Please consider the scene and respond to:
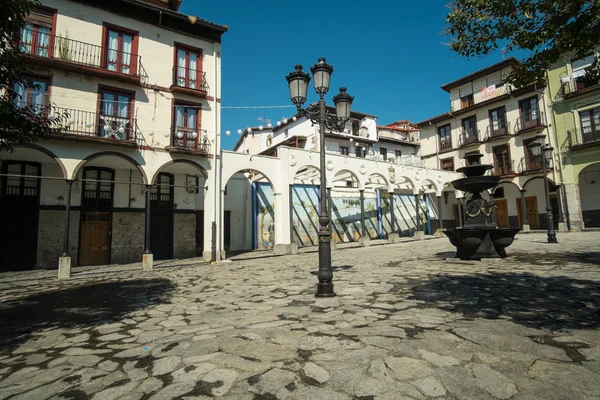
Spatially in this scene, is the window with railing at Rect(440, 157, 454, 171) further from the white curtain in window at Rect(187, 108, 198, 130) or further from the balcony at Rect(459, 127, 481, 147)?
the white curtain in window at Rect(187, 108, 198, 130)

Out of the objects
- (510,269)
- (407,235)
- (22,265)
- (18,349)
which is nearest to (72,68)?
(22,265)

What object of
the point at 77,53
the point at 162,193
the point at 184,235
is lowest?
the point at 184,235

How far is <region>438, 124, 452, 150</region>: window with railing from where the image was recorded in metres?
29.9

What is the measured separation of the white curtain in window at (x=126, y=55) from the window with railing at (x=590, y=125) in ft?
92.2

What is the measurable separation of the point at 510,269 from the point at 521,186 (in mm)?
20852

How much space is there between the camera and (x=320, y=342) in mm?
3324

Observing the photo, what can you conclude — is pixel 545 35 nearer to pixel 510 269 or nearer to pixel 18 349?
pixel 510 269

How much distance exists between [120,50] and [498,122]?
2797cm

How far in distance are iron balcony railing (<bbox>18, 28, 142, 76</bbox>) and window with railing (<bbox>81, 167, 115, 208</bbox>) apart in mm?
4555

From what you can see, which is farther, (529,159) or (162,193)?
(529,159)

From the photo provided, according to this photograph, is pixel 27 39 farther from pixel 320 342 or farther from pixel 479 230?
pixel 479 230

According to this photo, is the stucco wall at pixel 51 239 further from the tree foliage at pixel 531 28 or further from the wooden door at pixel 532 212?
the wooden door at pixel 532 212

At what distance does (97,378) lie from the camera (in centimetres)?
273

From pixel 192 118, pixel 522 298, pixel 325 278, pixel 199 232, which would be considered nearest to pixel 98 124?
pixel 192 118
